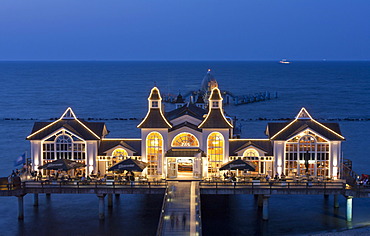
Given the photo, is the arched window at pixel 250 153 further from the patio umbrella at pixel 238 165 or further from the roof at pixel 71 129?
the roof at pixel 71 129

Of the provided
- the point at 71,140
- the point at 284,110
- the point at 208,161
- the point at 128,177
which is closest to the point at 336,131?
the point at 208,161

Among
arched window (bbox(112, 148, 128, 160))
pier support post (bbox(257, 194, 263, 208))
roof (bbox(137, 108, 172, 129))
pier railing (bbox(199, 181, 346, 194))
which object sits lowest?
pier support post (bbox(257, 194, 263, 208))

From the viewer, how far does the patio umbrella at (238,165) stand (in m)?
49.7

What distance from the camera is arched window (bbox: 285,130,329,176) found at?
51312mm

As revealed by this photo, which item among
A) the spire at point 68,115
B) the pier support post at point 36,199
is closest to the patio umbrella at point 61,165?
the spire at point 68,115

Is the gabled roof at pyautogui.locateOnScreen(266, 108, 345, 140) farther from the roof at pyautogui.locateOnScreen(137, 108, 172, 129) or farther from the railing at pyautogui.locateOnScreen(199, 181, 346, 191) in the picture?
the roof at pyautogui.locateOnScreen(137, 108, 172, 129)

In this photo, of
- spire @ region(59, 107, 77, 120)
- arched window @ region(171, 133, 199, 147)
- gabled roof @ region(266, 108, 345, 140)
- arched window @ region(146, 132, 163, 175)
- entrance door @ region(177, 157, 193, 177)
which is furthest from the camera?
spire @ region(59, 107, 77, 120)

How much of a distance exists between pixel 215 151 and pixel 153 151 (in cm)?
469

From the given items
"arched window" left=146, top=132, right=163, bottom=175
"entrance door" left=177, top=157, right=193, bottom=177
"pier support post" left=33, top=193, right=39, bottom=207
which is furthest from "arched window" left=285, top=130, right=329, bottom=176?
"pier support post" left=33, top=193, right=39, bottom=207

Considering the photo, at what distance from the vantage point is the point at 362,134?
9594 centimetres

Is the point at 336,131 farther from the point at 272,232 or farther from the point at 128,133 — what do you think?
the point at 128,133

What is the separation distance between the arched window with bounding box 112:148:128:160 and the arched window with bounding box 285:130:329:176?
12303 millimetres

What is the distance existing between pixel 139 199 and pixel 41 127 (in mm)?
10101

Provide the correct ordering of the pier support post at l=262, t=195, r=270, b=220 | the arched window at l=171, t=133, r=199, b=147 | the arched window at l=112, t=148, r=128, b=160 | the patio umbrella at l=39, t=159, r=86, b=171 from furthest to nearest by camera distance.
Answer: the arched window at l=112, t=148, r=128, b=160
the arched window at l=171, t=133, r=199, b=147
the patio umbrella at l=39, t=159, r=86, b=171
the pier support post at l=262, t=195, r=270, b=220
